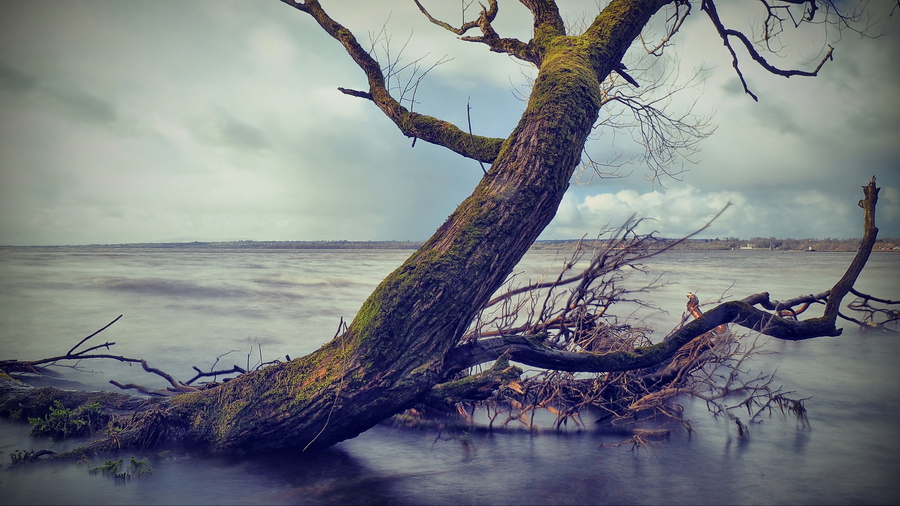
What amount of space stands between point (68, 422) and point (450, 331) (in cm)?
358

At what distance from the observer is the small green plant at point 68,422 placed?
14.2 ft

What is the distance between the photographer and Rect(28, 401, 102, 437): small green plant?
434cm

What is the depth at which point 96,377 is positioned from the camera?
21.7 feet

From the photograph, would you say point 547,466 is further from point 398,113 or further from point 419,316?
point 398,113

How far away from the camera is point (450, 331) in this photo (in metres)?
3.57

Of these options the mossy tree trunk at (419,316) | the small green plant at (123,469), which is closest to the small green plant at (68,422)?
the small green plant at (123,469)

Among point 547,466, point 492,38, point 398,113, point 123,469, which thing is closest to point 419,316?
point 547,466

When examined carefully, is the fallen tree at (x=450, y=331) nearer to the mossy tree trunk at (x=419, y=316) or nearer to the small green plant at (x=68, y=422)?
the mossy tree trunk at (x=419, y=316)

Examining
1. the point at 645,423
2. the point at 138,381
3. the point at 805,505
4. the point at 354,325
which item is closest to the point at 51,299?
the point at 138,381

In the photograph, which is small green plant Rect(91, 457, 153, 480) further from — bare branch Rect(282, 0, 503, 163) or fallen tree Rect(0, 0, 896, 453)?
bare branch Rect(282, 0, 503, 163)

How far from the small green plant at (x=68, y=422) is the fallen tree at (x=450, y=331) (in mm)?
169

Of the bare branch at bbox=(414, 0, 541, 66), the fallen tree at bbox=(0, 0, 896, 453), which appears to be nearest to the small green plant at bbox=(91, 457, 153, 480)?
the fallen tree at bbox=(0, 0, 896, 453)

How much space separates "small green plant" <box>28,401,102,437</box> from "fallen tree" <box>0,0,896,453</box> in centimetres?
17

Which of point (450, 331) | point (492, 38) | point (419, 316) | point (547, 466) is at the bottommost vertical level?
point (547, 466)
